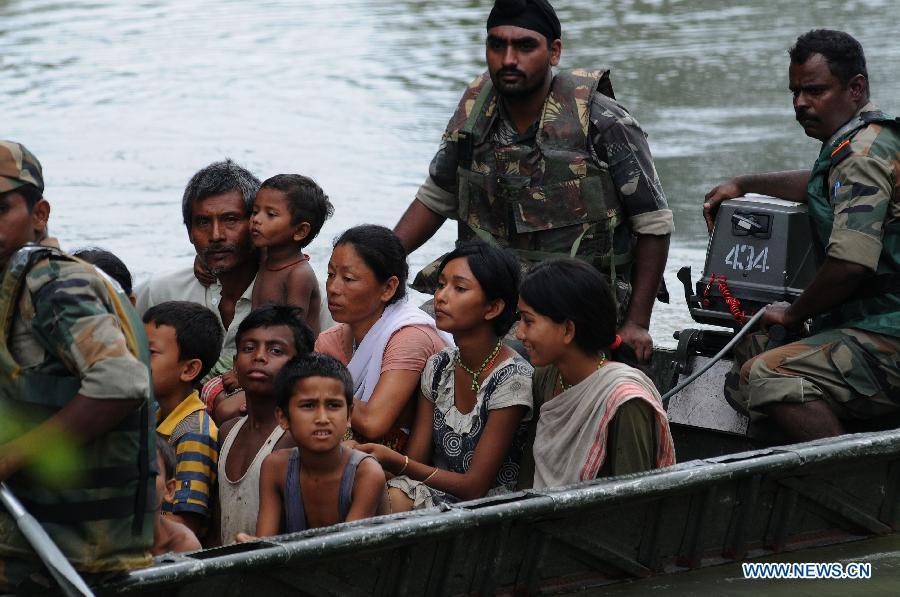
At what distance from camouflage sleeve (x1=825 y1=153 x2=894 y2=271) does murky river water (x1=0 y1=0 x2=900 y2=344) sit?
3558 millimetres

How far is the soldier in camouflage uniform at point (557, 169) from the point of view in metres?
5.45

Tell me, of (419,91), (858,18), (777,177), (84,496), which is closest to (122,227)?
(419,91)

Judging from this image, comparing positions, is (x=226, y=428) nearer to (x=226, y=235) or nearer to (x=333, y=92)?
(x=226, y=235)

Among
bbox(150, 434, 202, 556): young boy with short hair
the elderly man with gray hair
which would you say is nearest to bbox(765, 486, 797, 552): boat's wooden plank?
bbox(150, 434, 202, 556): young boy with short hair

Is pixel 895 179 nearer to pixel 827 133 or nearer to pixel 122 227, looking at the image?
pixel 827 133

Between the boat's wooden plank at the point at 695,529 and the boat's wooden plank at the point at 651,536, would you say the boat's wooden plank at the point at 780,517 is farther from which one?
the boat's wooden plank at the point at 651,536

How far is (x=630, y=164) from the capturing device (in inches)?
214

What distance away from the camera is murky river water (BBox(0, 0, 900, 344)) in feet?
40.1

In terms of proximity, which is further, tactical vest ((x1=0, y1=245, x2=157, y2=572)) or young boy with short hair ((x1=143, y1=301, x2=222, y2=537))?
young boy with short hair ((x1=143, y1=301, x2=222, y2=537))

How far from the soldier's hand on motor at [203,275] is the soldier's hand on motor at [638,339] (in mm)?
1545

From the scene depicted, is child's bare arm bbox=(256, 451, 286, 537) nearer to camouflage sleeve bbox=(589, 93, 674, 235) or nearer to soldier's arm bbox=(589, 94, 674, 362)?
soldier's arm bbox=(589, 94, 674, 362)

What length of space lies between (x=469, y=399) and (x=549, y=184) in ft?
A: 3.57

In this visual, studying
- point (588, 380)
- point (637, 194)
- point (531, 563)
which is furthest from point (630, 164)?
point (531, 563)

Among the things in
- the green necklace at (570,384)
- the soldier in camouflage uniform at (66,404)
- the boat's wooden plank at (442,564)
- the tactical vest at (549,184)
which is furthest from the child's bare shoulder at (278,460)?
the tactical vest at (549,184)
